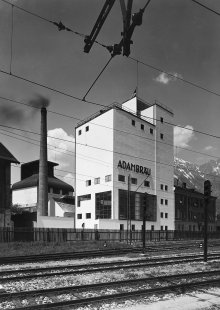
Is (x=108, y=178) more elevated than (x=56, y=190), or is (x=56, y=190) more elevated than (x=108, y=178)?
(x=108, y=178)

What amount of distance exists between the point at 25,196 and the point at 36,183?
213 inches

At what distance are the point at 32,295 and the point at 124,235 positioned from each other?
148ft

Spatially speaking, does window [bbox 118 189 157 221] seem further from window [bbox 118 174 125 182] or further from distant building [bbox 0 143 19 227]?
distant building [bbox 0 143 19 227]

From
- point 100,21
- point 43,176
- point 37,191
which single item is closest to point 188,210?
point 37,191

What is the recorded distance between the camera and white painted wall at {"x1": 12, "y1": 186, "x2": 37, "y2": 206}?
273 ft

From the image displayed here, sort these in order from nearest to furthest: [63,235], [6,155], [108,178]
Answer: [63,235] < [6,155] < [108,178]

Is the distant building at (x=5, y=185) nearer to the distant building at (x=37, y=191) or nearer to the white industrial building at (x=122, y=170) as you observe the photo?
the white industrial building at (x=122, y=170)

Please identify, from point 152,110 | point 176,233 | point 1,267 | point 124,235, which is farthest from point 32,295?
point 152,110

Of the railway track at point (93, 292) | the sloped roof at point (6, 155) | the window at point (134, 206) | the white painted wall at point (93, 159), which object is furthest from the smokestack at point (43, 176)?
the railway track at point (93, 292)

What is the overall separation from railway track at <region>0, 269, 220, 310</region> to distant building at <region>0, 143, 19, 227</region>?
3486 centimetres

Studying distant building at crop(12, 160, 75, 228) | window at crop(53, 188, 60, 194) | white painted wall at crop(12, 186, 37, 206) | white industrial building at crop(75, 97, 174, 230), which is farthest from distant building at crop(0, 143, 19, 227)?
window at crop(53, 188, 60, 194)

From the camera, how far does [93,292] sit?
498 inches

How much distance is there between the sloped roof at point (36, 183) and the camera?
8438 cm

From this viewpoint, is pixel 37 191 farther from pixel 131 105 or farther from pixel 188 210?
pixel 188 210
